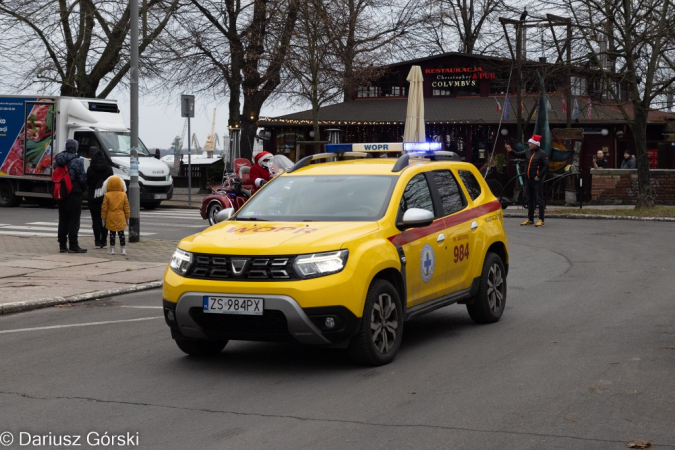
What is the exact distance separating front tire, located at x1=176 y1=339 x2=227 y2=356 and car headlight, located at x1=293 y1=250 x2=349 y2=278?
4.47 feet

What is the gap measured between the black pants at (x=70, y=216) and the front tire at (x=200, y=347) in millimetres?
9099

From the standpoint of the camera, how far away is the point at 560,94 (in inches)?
1554

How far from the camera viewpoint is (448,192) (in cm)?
963

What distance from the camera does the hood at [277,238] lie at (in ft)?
24.7

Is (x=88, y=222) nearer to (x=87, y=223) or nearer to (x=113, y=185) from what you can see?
Answer: (x=87, y=223)

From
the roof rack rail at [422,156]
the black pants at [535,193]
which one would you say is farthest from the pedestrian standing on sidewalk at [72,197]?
the black pants at [535,193]

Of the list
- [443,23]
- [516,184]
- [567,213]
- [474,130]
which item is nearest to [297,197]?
[567,213]

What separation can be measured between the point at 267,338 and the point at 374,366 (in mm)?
910

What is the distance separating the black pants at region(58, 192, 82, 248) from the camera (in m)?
17.0

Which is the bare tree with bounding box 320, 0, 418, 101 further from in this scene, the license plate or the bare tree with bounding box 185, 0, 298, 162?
the license plate

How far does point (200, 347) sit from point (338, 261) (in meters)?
1.58

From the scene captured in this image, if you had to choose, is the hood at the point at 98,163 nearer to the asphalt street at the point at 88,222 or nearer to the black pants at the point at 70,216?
the black pants at the point at 70,216

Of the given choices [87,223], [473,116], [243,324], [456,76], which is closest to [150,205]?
[87,223]

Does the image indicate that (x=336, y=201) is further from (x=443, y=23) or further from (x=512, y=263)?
(x=443, y=23)
